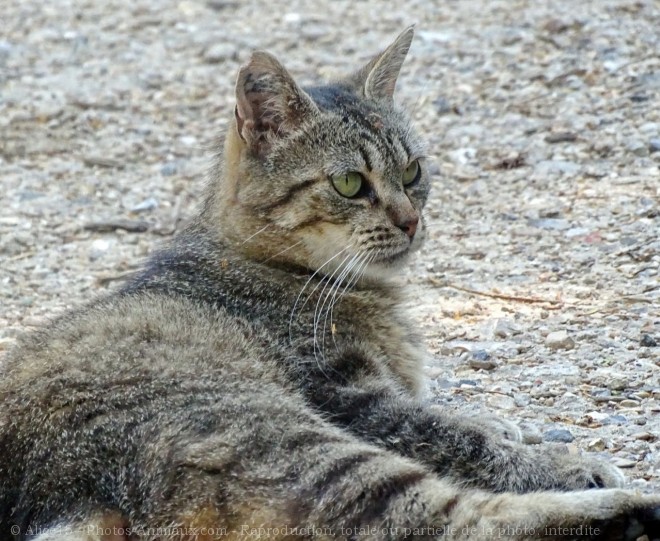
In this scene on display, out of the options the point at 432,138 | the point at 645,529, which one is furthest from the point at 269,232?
the point at 432,138

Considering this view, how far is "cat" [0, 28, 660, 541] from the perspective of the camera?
382 centimetres

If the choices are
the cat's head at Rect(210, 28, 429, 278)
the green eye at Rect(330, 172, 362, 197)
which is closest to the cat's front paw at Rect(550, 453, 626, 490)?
the cat's head at Rect(210, 28, 429, 278)

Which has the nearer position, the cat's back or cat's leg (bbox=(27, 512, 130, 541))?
cat's leg (bbox=(27, 512, 130, 541))

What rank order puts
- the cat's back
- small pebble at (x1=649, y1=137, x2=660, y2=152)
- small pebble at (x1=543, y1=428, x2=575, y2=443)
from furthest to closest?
small pebble at (x1=649, y1=137, x2=660, y2=152)
small pebble at (x1=543, y1=428, x2=575, y2=443)
the cat's back

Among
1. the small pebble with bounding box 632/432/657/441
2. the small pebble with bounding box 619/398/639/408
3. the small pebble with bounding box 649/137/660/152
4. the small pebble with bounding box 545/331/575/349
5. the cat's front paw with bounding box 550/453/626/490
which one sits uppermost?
the cat's front paw with bounding box 550/453/626/490

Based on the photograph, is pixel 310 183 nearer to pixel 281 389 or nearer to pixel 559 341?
pixel 281 389

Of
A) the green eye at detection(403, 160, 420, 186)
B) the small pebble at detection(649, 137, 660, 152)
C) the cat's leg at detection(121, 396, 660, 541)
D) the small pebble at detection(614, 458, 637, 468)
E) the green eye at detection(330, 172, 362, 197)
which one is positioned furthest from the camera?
the small pebble at detection(649, 137, 660, 152)

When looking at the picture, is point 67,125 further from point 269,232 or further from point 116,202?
point 269,232

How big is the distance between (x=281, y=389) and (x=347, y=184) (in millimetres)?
1084

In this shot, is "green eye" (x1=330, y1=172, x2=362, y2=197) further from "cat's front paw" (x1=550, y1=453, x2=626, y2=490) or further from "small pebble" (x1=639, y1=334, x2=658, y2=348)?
"small pebble" (x1=639, y1=334, x2=658, y2=348)

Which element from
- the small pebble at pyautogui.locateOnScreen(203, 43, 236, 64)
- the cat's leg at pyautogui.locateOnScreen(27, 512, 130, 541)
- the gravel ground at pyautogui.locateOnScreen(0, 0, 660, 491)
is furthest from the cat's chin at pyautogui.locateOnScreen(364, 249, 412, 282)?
the small pebble at pyautogui.locateOnScreen(203, 43, 236, 64)

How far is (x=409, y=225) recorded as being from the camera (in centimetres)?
524

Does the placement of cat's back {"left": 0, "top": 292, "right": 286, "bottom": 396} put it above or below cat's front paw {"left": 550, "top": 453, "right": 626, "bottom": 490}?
above

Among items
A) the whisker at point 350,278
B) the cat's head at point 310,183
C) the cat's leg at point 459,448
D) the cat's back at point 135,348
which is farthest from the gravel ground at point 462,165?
the cat's back at point 135,348
